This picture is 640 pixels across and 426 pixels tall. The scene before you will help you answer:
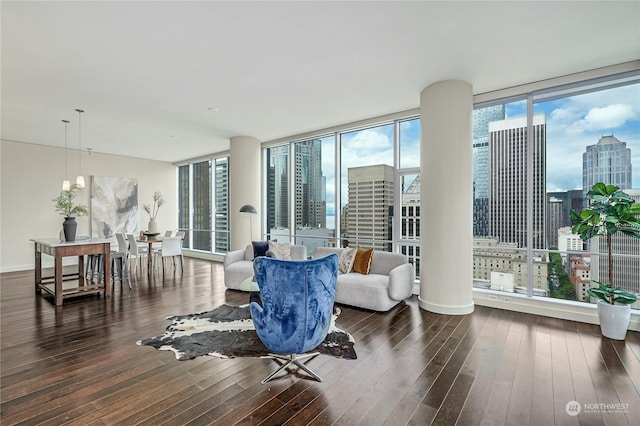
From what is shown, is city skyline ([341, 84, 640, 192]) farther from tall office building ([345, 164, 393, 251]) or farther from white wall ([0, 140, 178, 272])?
white wall ([0, 140, 178, 272])

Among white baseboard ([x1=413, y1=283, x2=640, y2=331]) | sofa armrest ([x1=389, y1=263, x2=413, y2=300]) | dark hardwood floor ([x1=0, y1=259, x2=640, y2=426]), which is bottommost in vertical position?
dark hardwood floor ([x1=0, y1=259, x2=640, y2=426])

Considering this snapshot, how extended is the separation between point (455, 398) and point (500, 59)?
3650mm

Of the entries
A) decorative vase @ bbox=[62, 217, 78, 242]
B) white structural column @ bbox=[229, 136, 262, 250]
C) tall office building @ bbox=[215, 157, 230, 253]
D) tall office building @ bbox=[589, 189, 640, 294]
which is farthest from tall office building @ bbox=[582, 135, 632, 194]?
tall office building @ bbox=[215, 157, 230, 253]

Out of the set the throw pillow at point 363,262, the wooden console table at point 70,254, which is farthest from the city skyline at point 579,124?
the wooden console table at point 70,254

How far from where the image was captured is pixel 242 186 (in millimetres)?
7176

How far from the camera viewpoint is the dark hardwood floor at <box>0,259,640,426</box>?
206cm

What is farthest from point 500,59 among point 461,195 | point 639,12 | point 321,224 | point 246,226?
point 246,226

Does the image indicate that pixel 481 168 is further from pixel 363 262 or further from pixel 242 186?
pixel 242 186

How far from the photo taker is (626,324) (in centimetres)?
325

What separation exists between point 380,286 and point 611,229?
269 cm

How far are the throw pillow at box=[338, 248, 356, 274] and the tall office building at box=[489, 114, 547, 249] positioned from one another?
218 centimetres

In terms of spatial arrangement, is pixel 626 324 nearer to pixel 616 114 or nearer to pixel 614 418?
pixel 614 418

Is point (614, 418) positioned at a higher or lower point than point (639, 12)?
lower

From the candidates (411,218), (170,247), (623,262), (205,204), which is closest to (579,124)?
(623,262)
